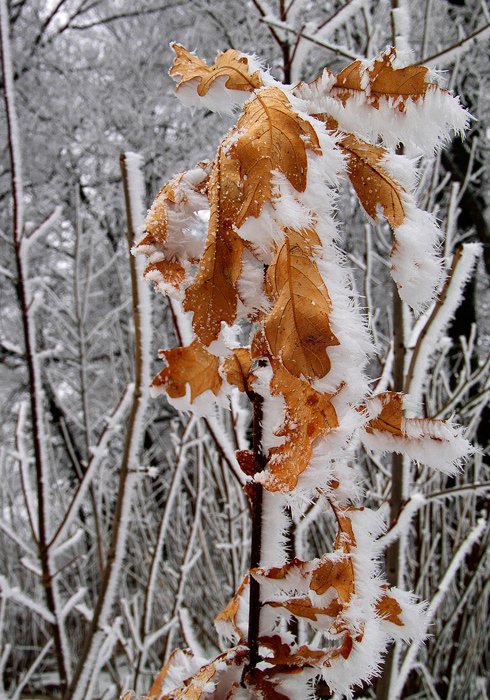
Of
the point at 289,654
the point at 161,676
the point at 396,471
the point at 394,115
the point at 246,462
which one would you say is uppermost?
the point at 394,115

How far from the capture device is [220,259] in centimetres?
41

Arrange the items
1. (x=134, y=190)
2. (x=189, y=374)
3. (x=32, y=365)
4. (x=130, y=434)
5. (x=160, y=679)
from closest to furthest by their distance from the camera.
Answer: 1. (x=189, y=374)
2. (x=160, y=679)
3. (x=134, y=190)
4. (x=130, y=434)
5. (x=32, y=365)

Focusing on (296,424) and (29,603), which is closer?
(296,424)

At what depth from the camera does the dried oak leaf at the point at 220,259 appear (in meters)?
0.41

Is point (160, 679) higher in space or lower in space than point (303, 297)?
lower

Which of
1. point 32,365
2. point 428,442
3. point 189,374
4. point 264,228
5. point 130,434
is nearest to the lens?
point 264,228

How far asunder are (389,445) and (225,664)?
0.34m

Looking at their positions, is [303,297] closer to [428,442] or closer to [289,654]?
[428,442]

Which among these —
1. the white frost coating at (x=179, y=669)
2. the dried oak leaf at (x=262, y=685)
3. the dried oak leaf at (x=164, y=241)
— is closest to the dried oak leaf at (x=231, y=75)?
the dried oak leaf at (x=164, y=241)

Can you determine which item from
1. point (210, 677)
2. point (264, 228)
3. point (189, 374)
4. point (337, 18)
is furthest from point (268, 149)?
point (337, 18)

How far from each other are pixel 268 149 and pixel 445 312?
2.78ft

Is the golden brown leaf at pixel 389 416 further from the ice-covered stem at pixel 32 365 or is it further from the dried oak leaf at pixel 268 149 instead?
the ice-covered stem at pixel 32 365

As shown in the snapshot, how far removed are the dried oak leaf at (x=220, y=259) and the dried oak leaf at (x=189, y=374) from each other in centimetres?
16

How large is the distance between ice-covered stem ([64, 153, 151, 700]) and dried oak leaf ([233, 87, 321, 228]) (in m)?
0.42
